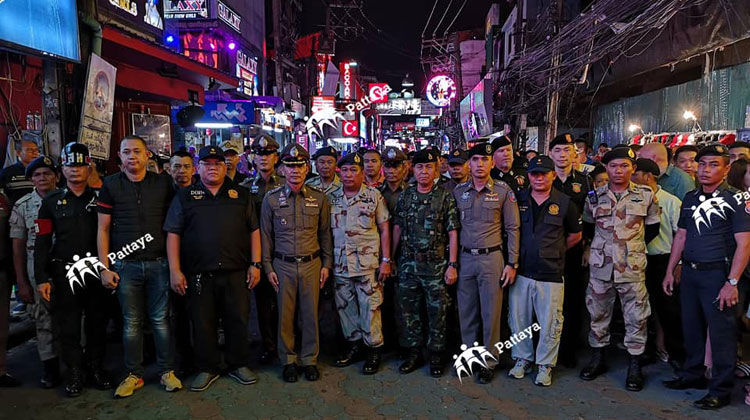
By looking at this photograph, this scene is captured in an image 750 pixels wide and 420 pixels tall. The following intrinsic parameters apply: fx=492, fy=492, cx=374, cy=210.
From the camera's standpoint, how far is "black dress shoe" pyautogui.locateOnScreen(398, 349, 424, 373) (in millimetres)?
4892

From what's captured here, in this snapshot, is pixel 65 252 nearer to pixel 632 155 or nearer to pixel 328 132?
pixel 632 155

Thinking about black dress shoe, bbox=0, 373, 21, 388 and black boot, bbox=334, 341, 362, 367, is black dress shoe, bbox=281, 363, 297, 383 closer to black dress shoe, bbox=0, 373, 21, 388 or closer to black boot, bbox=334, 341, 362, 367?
black boot, bbox=334, 341, 362, 367

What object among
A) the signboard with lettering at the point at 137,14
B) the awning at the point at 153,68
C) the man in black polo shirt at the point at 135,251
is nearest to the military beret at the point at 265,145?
the man in black polo shirt at the point at 135,251

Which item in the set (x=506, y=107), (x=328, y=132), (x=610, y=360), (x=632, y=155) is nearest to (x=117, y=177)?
(x=632, y=155)

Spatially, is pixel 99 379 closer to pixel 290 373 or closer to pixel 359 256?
pixel 290 373

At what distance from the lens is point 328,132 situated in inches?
1057

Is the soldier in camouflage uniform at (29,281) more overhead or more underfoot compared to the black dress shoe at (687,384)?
more overhead

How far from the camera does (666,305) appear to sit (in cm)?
490

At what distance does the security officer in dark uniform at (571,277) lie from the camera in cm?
500

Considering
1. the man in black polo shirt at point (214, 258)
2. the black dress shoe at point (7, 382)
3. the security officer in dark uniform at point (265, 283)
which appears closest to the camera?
the man in black polo shirt at point (214, 258)

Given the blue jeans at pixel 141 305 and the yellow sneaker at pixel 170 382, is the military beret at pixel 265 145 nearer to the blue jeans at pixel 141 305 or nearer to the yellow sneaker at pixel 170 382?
the blue jeans at pixel 141 305

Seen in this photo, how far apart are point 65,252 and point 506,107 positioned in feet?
50.4

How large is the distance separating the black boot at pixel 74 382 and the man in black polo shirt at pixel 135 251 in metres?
0.37

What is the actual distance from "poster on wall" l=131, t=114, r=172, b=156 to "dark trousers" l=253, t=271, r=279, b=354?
6.22 m
